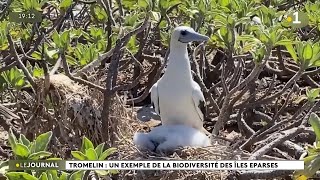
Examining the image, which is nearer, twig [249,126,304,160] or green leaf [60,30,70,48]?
twig [249,126,304,160]

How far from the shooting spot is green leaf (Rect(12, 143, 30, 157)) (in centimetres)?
175

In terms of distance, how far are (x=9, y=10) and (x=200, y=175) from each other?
4.60 feet

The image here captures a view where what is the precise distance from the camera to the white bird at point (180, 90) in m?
2.35

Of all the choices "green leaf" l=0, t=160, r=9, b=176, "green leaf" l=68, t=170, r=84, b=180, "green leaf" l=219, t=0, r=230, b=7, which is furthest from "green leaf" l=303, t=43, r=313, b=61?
"green leaf" l=0, t=160, r=9, b=176

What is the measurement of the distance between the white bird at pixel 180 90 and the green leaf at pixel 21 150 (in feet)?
2.45

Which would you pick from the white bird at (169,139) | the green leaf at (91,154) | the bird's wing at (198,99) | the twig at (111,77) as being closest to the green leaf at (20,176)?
the green leaf at (91,154)

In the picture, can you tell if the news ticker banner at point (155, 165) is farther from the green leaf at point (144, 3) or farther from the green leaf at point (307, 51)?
the green leaf at point (144, 3)

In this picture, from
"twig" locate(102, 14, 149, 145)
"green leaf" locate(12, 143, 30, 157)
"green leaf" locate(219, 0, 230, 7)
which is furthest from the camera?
"green leaf" locate(219, 0, 230, 7)

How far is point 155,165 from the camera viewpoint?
219 centimetres

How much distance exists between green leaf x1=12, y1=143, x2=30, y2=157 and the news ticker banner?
2 cm

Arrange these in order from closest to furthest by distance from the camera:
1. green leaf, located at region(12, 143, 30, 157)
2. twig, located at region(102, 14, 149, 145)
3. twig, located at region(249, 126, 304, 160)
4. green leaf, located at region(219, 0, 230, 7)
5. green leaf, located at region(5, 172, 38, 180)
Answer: green leaf, located at region(5, 172, 38, 180)
green leaf, located at region(12, 143, 30, 157)
twig, located at region(249, 126, 304, 160)
twig, located at region(102, 14, 149, 145)
green leaf, located at region(219, 0, 230, 7)

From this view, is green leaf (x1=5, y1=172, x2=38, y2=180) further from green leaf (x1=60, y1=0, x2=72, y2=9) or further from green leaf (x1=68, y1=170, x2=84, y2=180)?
green leaf (x1=60, y1=0, x2=72, y2=9)

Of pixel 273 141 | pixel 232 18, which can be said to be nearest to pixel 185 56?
pixel 232 18

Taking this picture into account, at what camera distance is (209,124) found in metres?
3.05
